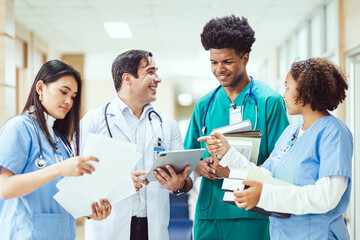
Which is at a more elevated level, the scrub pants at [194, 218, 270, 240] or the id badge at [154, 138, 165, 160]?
the id badge at [154, 138, 165, 160]

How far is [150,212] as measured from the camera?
5.62 ft

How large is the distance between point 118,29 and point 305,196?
514 cm

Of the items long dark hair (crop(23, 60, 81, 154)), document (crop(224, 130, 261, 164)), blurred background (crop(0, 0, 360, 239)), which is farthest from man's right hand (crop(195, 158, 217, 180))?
blurred background (crop(0, 0, 360, 239))

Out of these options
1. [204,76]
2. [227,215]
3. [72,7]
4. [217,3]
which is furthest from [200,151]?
[204,76]

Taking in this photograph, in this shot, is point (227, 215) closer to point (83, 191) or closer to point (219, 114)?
point (219, 114)

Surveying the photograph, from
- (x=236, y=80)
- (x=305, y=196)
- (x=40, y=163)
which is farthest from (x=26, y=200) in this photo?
(x=236, y=80)

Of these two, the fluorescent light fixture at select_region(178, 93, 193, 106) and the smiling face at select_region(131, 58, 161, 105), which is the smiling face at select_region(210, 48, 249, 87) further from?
the fluorescent light fixture at select_region(178, 93, 193, 106)

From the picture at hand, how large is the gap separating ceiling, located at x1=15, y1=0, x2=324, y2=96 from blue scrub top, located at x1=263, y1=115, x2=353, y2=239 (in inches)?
145

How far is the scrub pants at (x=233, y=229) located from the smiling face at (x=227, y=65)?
623 millimetres

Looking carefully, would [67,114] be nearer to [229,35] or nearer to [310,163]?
[229,35]

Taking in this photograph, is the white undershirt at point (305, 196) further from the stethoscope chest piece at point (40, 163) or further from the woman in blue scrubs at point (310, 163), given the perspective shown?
the stethoscope chest piece at point (40, 163)

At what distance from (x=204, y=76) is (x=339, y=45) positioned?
6.37 metres

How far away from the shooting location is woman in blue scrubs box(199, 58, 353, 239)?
1.19 m

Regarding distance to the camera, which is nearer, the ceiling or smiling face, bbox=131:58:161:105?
smiling face, bbox=131:58:161:105
